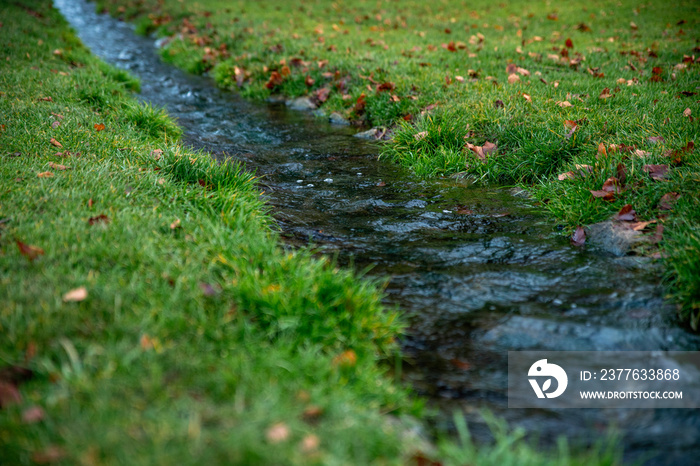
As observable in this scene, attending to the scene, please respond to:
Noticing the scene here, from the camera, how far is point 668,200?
3.22 m

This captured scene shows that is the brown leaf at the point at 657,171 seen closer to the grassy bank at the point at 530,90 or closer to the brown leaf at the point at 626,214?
the grassy bank at the point at 530,90

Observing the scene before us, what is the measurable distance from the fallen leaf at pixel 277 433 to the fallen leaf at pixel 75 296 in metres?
1.08

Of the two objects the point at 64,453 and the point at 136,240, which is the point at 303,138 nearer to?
the point at 136,240

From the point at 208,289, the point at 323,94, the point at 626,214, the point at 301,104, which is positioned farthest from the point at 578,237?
the point at 301,104

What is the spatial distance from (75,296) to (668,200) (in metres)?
3.61

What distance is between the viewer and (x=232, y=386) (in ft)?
5.82

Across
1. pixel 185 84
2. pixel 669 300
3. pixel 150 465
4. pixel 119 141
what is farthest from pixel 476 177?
pixel 185 84

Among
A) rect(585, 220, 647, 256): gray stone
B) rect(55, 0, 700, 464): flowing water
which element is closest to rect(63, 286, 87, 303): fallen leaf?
rect(55, 0, 700, 464): flowing water

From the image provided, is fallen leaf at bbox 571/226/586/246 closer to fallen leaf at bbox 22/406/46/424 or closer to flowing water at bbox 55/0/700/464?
flowing water at bbox 55/0/700/464

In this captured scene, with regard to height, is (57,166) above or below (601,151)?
below

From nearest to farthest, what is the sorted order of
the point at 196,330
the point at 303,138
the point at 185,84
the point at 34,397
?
1. the point at 34,397
2. the point at 196,330
3. the point at 303,138
4. the point at 185,84

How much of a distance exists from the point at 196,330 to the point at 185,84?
7101 mm

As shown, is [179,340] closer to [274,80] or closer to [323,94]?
[323,94]

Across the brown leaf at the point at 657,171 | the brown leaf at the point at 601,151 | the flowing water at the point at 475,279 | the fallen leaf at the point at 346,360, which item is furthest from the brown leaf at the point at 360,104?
the fallen leaf at the point at 346,360
